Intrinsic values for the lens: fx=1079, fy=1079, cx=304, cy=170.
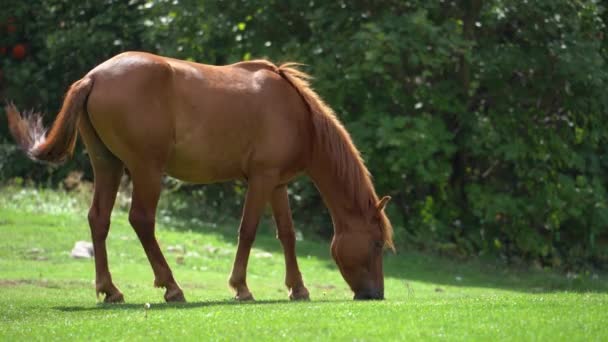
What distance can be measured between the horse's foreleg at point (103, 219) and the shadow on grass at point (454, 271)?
494 cm

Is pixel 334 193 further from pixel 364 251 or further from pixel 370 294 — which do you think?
pixel 370 294

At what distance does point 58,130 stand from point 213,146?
Result: 1.38 m

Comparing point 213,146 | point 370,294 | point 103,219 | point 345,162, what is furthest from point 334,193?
point 103,219

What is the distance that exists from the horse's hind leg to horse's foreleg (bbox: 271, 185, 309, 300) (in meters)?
1.57

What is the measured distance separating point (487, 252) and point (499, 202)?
1.03 metres

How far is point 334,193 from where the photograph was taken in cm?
999

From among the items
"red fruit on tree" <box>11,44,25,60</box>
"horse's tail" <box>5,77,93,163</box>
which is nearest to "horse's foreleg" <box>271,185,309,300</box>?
"horse's tail" <box>5,77,93,163</box>

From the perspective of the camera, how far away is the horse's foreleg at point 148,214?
9.22m

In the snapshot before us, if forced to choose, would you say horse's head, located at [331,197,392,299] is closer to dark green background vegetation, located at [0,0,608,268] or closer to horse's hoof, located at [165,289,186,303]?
horse's hoof, located at [165,289,186,303]

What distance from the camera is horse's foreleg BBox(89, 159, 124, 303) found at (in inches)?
369

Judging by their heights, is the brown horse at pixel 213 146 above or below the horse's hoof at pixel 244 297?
above

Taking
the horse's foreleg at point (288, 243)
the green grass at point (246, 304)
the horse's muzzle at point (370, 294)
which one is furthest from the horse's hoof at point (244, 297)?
the horse's muzzle at point (370, 294)

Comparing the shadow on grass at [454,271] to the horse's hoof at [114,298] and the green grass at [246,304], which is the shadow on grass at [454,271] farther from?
the horse's hoof at [114,298]

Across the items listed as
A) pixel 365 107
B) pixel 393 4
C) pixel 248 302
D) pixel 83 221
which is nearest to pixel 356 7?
pixel 393 4
